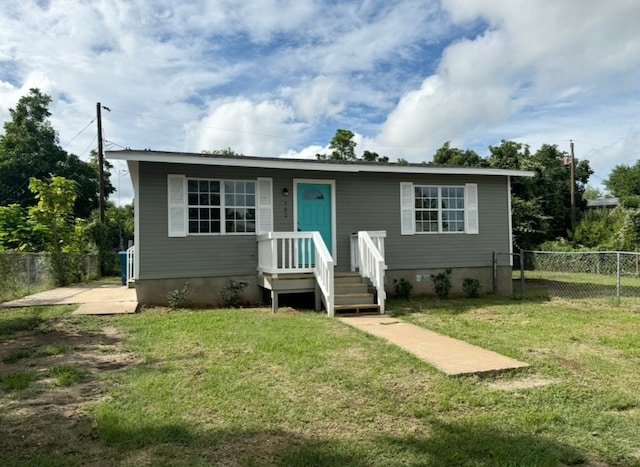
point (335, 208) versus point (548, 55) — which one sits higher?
point (548, 55)

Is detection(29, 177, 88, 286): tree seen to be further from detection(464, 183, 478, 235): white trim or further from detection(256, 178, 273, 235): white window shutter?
detection(464, 183, 478, 235): white trim

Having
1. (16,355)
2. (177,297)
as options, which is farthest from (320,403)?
(177,297)

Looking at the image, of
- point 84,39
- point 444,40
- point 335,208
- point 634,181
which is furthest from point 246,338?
point 634,181

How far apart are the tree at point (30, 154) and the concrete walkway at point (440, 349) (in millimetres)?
28382

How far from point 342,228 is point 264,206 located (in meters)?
1.86

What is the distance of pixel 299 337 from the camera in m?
6.05

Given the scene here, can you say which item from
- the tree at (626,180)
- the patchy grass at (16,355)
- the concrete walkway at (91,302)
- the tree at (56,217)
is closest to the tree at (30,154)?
the tree at (56,217)

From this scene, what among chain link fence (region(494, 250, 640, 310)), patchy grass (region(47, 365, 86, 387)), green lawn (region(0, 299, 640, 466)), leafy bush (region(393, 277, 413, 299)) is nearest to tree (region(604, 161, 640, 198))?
chain link fence (region(494, 250, 640, 310))

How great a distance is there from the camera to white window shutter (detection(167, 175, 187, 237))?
928cm

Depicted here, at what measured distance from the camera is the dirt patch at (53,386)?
10.3 feet

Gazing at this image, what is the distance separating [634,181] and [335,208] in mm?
34304

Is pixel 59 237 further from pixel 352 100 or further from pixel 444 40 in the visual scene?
pixel 444 40

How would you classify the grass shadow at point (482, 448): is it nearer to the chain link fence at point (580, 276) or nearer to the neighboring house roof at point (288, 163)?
the neighboring house roof at point (288, 163)

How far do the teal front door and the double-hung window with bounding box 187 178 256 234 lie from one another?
1064 mm
